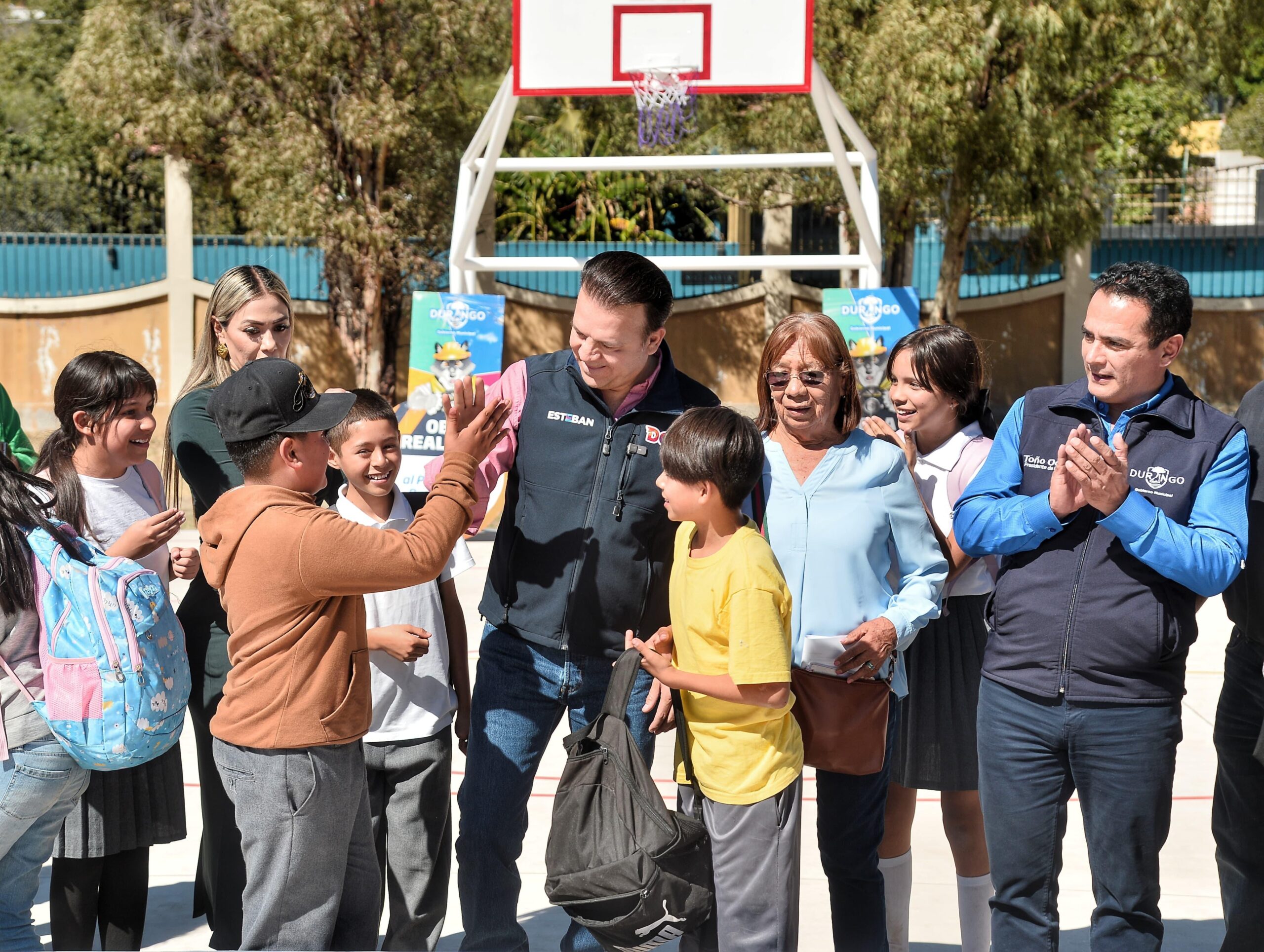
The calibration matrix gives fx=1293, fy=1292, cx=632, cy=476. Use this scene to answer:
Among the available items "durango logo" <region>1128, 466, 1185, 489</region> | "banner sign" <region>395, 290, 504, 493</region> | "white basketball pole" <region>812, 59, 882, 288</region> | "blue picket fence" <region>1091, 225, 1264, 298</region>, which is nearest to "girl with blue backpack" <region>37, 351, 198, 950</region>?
"durango logo" <region>1128, 466, 1185, 489</region>

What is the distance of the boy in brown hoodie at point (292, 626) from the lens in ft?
8.26

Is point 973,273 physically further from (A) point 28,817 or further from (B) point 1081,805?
(A) point 28,817

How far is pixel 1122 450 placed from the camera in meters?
2.51

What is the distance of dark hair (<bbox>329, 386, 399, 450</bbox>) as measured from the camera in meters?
3.16

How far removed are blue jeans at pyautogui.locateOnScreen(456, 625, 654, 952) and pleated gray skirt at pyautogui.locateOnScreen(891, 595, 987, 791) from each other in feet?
2.39

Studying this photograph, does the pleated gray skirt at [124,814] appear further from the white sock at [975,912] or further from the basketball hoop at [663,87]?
the basketball hoop at [663,87]

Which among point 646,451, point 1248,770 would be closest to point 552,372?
point 646,451

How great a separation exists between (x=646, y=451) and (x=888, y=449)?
55cm

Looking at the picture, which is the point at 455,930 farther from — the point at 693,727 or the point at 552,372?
the point at 552,372

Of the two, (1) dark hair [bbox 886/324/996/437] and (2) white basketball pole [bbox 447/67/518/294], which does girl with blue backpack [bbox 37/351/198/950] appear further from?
(2) white basketball pole [bbox 447/67/518/294]

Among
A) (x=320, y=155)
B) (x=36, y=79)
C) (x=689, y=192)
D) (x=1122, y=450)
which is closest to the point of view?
(x=1122, y=450)

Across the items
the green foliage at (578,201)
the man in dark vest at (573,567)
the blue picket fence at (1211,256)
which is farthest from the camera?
the green foliage at (578,201)

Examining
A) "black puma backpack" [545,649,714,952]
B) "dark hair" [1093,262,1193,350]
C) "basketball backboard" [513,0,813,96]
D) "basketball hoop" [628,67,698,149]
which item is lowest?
"black puma backpack" [545,649,714,952]

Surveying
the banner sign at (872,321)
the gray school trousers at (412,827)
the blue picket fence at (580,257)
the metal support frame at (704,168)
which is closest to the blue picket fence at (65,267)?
the blue picket fence at (580,257)
